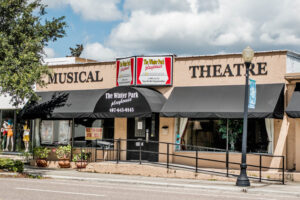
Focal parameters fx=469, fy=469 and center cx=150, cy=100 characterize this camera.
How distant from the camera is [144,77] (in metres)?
22.0

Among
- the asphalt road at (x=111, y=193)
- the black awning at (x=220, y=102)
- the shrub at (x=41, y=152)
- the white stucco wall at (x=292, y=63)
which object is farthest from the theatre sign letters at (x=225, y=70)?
the shrub at (x=41, y=152)

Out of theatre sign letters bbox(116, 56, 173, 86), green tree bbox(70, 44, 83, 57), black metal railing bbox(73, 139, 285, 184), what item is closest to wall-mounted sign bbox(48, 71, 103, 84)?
theatre sign letters bbox(116, 56, 173, 86)

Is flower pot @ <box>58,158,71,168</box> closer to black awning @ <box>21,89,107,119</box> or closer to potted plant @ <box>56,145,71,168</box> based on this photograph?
potted plant @ <box>56,145,71,168</box>

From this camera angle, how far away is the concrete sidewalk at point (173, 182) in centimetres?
1513

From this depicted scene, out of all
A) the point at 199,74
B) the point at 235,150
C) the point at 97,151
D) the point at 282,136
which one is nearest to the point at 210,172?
the point at 235,150

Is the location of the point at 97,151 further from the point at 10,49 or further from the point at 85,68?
the point at 10,49

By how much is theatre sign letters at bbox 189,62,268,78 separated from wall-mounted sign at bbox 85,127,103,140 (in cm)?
545

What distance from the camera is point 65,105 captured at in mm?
23156

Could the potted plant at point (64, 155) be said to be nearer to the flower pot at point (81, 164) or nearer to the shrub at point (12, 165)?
the flower pot at point (81, 164)

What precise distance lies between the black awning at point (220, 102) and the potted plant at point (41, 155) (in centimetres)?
657

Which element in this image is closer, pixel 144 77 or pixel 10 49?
pixel 10 49

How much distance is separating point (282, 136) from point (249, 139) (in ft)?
4.53

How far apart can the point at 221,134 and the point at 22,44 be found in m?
9.31

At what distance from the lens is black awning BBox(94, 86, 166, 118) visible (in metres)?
20.2
